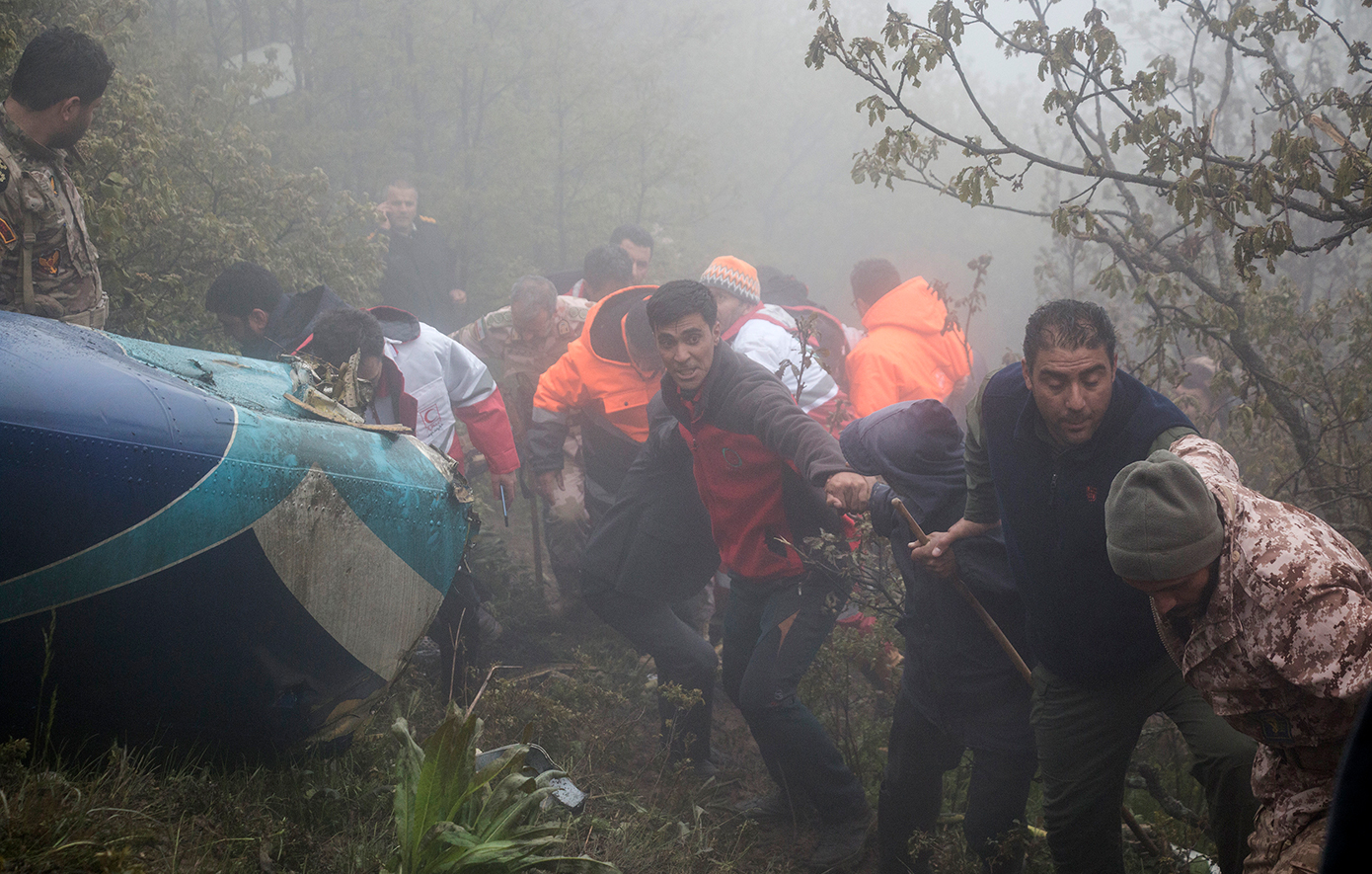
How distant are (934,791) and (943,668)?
0.58m

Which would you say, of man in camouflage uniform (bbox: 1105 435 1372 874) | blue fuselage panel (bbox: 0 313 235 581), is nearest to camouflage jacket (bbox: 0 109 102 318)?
blue fuselage panel (bbox: 0 313 235 581)

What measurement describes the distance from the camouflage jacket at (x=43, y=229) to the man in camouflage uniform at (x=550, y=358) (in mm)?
2890

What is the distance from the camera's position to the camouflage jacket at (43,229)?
3.37m

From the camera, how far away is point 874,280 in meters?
6.88

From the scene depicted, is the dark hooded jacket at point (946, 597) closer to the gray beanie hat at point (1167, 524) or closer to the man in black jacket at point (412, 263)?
the gray beanie hat at point (1167, 524)

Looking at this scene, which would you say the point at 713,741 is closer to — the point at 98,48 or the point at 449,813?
the point at 449,813

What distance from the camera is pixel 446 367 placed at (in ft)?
17.6

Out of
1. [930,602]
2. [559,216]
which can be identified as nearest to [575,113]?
[559,216]

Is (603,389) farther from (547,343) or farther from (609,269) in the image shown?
(609,269)

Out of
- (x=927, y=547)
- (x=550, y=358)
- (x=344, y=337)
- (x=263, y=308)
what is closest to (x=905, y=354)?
(x=550, y=358)

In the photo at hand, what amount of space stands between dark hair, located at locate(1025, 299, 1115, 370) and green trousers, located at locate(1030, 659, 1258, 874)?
98cm

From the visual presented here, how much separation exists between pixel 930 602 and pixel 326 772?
2264 mm

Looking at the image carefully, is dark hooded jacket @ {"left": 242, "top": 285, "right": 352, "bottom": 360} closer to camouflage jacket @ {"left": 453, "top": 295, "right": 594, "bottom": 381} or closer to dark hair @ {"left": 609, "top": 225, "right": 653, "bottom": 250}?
camouflage jacket @ {"left": 453, "top": 295, "right": 594, "bottom": 381}

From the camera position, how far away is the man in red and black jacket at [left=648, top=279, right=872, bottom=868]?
3.79 m
